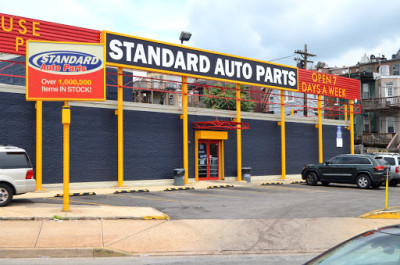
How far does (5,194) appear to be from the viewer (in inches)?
524

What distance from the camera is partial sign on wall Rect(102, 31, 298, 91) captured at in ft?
68.2

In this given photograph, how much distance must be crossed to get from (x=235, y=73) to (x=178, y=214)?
46.5ft

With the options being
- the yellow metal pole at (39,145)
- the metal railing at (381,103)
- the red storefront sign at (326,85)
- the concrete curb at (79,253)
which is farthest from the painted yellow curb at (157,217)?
the metal railing at (381,103)

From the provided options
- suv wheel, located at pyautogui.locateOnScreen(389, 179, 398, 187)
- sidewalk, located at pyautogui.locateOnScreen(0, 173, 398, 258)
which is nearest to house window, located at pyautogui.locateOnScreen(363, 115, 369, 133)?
suv wheel, located at pyautogui.locateOnScreen(389, 179, 398, 187)

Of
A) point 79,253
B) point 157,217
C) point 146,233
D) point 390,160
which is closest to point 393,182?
point 390,160

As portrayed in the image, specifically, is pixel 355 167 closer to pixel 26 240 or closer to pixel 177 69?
pixel 177 69

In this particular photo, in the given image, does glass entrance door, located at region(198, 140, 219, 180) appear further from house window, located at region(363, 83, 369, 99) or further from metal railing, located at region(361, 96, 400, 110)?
house window, located at region(363, 83, 369, 99)

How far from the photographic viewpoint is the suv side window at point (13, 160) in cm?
1344

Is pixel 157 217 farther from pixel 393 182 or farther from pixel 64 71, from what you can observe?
pixel 393 182

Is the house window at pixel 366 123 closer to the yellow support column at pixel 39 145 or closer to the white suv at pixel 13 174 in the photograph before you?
the yellow support column at pixel 39 145

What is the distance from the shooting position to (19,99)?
1839 centimetres

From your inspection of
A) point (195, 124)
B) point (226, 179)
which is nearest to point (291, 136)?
point (226, 179)

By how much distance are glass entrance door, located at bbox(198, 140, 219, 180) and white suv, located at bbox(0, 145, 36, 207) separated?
12.2 meters

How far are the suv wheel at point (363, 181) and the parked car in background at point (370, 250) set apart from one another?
19.7 m
